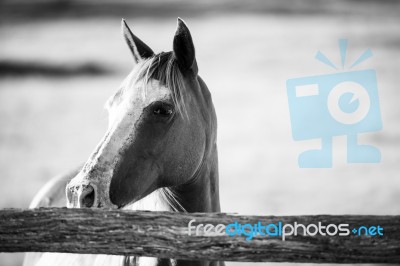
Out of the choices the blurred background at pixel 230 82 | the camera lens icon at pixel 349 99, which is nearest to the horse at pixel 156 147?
the camera lens icon at pixel 349 99

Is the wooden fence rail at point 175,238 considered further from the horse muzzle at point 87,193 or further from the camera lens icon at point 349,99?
the camera lens icon at point 349,99

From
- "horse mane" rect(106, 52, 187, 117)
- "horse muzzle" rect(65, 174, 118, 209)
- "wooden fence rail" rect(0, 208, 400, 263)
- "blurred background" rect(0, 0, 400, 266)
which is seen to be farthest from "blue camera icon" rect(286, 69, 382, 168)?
"horse muzzle" rect(65, 174, 118, 209)

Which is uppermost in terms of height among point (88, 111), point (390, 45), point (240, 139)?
point (390, 45)

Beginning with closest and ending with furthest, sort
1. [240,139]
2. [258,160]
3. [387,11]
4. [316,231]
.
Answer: [316,231]
[258,160]
[240,139]
[387,11]

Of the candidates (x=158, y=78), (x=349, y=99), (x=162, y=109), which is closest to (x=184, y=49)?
(x=158, y=78)

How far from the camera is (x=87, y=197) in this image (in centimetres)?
258

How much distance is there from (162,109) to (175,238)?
2.70ft

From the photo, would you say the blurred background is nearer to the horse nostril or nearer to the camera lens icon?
the camera lens icon

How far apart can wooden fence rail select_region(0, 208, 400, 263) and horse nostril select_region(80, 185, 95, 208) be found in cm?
16

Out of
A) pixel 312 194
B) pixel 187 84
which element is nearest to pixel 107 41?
pixel 312 194

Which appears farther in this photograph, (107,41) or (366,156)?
(107,41)

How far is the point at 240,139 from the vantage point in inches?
925

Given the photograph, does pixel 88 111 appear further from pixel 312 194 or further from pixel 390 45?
pixel 390 45

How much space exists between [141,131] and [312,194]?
46.4 ft
